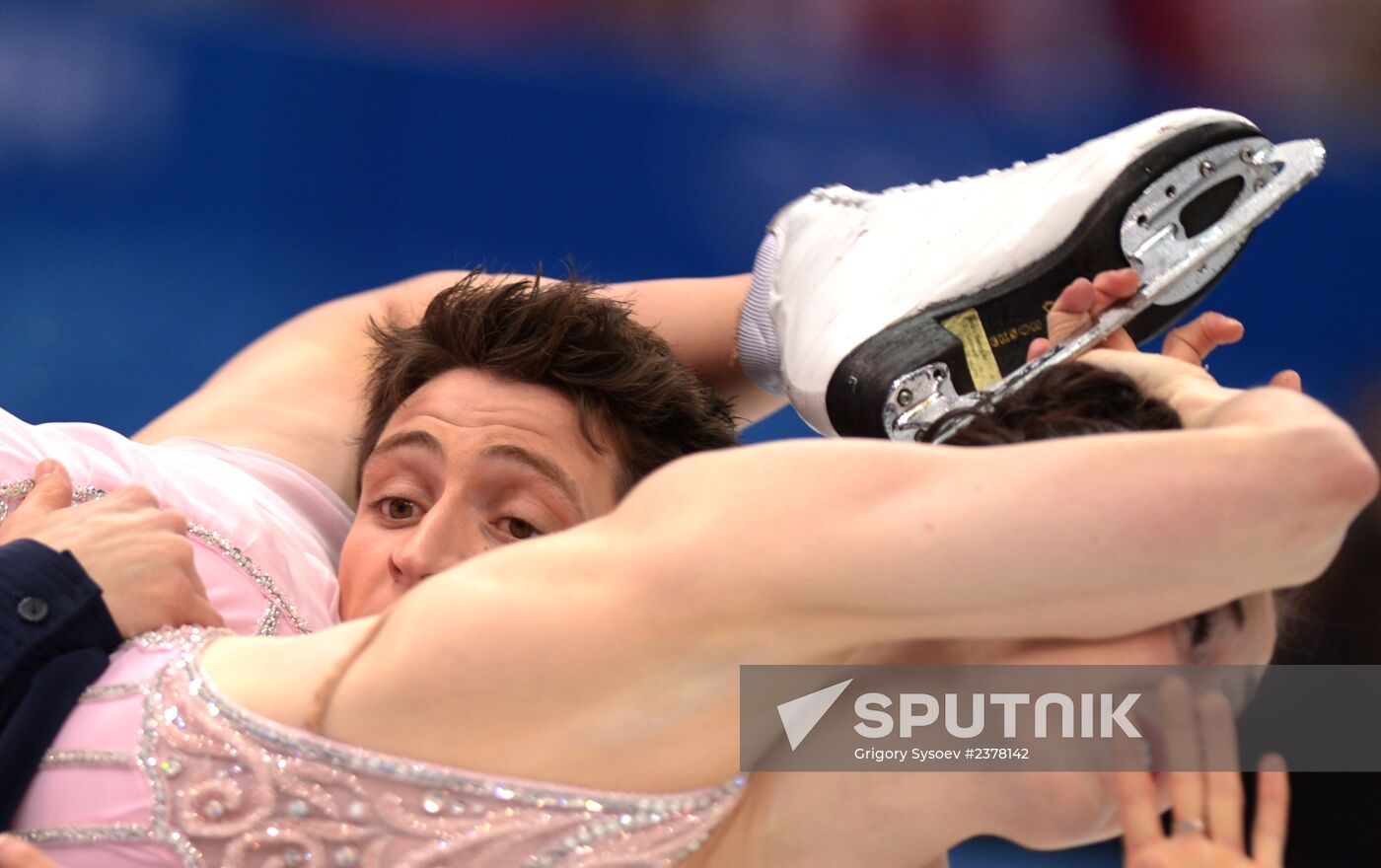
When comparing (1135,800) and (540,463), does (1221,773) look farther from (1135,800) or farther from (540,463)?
(540,463)

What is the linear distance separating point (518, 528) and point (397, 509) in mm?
126

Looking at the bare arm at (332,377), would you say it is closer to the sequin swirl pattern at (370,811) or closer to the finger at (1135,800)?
the sequin swirl pattern at (370,811)

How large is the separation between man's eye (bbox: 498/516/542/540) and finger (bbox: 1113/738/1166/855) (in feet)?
1.92

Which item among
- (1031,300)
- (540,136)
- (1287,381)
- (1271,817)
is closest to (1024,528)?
(1271,817)

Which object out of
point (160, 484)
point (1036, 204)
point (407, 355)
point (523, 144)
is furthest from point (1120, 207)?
point (523, 144)

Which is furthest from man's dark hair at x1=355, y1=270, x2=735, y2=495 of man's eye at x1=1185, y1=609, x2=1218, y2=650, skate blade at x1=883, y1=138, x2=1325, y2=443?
man's eye at x1=1185, y1=609, x2=1218, y2=650

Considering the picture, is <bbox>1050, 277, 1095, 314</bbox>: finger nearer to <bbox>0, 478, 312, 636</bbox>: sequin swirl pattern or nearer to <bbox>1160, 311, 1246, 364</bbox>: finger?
<bbox>1160, 311, 1246, 364</bbox>: finger

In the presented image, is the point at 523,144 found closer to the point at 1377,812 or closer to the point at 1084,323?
the point at 1084,323

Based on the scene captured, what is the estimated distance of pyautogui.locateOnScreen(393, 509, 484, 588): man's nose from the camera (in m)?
1.29

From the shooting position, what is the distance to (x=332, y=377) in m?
1.82

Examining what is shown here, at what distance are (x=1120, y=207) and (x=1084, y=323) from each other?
116mm

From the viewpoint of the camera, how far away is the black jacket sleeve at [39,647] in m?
1.04

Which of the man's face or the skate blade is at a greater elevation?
the skate blade

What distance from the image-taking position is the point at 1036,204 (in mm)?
1390
